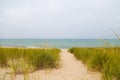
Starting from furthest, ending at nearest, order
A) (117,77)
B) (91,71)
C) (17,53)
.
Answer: (17,53) → (91,71) → (117,77)

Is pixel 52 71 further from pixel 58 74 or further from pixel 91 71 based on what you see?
pixel 91 71

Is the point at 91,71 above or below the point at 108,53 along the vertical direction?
below

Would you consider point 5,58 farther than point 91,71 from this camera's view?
Yes

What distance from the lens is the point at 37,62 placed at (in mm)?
6320

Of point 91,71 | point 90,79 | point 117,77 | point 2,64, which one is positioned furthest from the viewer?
point 2,64

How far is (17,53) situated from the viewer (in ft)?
26.2

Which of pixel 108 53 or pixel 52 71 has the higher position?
pixel 108 53

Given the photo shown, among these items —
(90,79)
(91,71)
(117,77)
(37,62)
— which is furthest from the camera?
(37,62)

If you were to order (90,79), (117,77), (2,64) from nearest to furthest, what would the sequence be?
(117,77) → (90,79) → (2,64)

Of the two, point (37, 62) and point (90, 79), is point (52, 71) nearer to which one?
point (37, 62)

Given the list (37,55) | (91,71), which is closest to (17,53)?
(37,55)

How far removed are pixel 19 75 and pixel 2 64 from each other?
1561 mm

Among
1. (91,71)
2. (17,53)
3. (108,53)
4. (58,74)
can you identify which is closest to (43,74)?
(58,74)

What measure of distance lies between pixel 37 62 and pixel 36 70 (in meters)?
0.27
